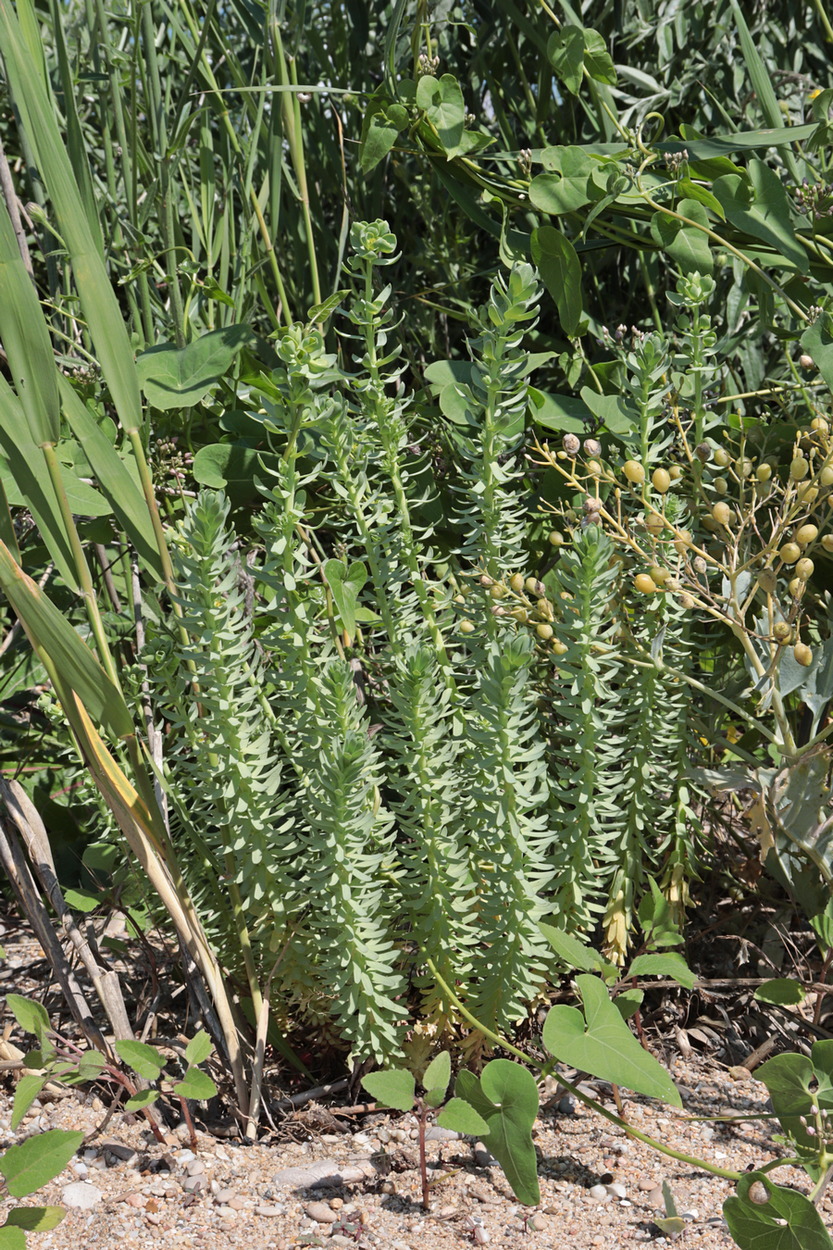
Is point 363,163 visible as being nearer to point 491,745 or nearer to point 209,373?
point 209,373

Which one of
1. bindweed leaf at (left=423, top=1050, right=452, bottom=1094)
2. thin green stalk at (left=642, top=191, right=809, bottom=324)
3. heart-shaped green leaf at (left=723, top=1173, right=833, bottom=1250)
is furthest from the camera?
thin green stalk at (left=642, top=191, right=809, bottom=324)

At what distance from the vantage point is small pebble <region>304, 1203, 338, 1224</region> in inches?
28.1

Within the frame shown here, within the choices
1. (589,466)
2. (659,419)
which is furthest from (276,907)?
(659,419)

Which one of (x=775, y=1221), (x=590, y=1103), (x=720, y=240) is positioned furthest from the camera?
(x=720, y=240)

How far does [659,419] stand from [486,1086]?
0.61 metres

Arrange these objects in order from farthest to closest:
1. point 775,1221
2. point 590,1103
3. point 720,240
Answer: point 720,240, point 590,1103, point 775,1221

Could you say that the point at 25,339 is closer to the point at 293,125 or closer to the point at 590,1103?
the point at 293,125

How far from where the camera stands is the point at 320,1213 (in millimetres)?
717

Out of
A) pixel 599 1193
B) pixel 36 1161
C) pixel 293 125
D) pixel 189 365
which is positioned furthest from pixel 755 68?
pixel 36 1161

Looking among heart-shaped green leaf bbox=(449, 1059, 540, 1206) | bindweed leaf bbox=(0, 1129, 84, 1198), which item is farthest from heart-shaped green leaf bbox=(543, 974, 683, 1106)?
bindweed leaf bbox=(0, 1129, 84, 1198)

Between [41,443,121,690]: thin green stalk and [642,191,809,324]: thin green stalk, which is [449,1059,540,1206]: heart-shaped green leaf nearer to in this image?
[41,443,121,690]: thin green stalk

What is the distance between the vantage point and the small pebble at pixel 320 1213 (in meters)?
0.71

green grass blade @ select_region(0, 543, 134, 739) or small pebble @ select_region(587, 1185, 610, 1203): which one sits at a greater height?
green grass blade @ select_region(0, 543, 134, 739)

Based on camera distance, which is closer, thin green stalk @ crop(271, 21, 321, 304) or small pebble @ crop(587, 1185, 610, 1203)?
small pebble @ crop(587, 1185, 610, 1203)
